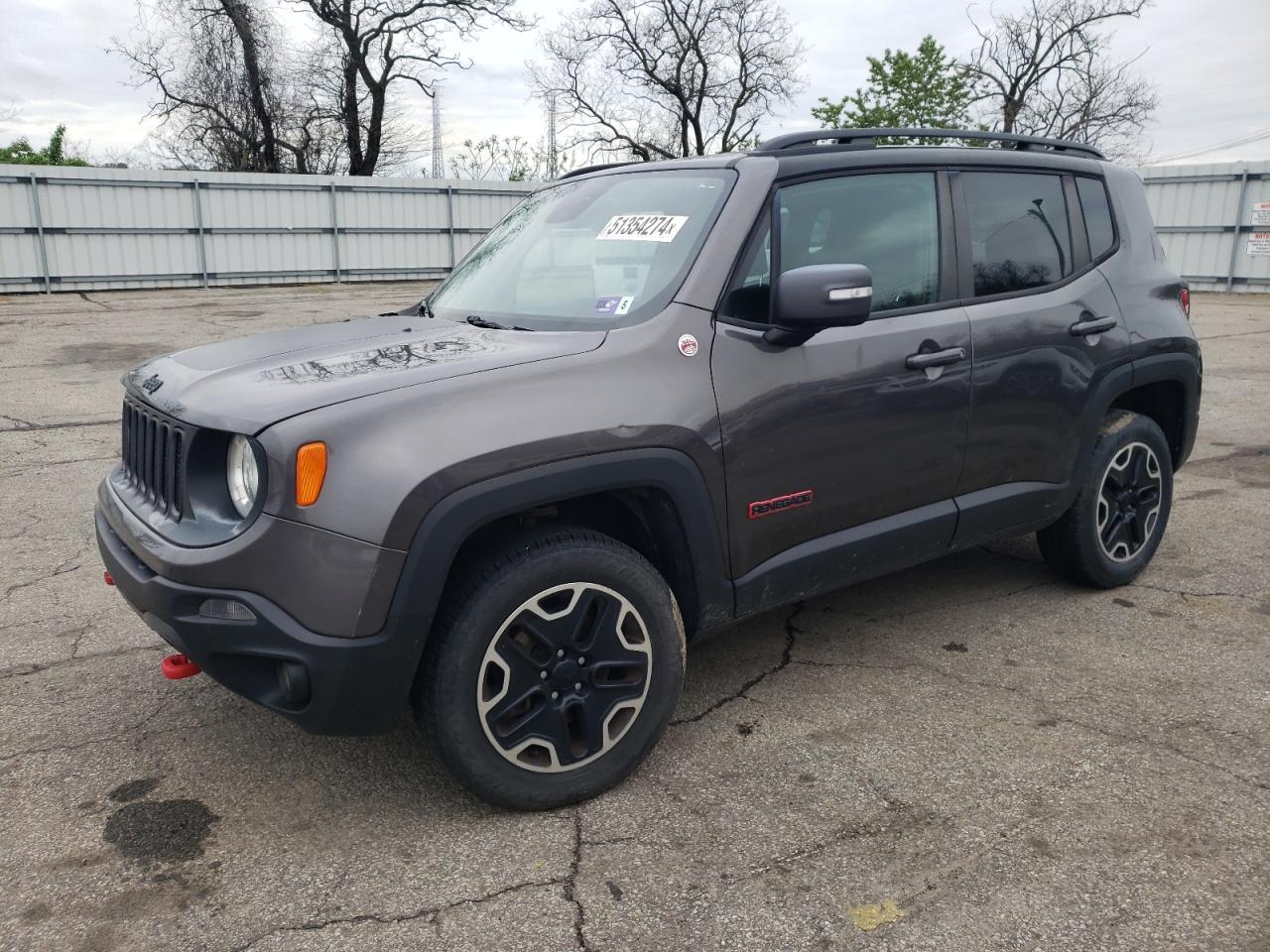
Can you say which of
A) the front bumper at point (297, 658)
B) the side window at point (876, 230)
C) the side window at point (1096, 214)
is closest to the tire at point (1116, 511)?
the side window at point (1096, 214)

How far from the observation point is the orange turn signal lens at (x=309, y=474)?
92.9 inches

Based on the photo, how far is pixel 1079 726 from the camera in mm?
3211

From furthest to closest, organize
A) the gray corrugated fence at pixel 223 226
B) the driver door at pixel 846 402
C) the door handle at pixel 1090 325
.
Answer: the gray corrugated fence at pixel 223 226
the door handle at pixel 1090 325
the driver door at pixel 846 402

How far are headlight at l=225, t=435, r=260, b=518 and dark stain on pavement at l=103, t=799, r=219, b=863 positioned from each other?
0.90 metres

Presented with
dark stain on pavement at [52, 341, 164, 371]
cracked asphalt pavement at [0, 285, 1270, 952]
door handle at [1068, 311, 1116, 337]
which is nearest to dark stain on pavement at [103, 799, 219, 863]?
cracked asphalt pavement at [0, 285, 1270, 952]

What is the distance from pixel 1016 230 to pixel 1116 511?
1.29 metres

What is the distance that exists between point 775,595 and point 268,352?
1.72m

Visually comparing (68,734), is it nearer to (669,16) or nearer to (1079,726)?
(1079,726)

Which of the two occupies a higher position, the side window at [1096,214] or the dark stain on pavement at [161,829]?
the side window at [1096,214]

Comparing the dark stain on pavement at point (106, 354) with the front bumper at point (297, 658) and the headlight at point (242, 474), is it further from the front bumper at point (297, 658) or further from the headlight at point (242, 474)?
the front bumper at point (297, 658)

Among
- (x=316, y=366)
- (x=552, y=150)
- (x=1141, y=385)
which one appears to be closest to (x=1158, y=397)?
(x=1141, y=385)

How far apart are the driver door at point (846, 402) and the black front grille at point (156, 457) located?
1.47 meters

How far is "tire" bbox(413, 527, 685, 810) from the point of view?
8.39 feet

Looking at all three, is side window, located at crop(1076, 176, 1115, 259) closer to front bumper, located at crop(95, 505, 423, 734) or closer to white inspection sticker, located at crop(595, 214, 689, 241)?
white inspection sticker, located at crop(595, 214, 689, 241)
